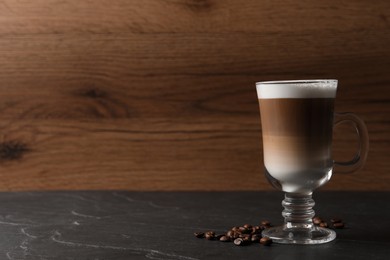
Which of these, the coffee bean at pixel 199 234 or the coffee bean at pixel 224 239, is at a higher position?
the coffee bean at pixel 199 234

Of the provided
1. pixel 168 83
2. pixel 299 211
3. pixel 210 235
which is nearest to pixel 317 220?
pixel 299 211

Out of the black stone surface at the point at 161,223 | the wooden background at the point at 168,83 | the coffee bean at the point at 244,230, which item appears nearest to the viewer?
the black stone surface at the point at 161,223

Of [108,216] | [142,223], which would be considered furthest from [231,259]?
[108,216]

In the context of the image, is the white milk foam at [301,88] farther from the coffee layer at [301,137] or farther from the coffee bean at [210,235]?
the coffee bean at [210,235]

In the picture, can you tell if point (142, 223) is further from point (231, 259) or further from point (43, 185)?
point (43, 185)

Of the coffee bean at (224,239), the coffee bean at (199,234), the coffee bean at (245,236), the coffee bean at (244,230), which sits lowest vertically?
the coffee bean at (224,239)

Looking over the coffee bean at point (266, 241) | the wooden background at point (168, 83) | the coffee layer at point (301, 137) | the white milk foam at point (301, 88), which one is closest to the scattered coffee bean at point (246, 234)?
the coffee bean at point (266, 241)

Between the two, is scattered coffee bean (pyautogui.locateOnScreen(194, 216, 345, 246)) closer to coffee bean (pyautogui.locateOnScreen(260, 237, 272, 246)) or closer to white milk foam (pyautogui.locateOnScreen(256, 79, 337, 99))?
coffee bean (pyautogui.locateOnScreen(260, 237, 272, 246))
